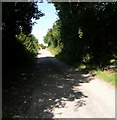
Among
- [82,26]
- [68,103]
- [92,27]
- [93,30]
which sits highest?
[82,26]

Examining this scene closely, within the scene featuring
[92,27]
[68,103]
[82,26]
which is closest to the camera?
[68,103]

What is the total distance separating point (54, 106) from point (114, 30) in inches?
366

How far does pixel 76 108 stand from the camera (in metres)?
4.86

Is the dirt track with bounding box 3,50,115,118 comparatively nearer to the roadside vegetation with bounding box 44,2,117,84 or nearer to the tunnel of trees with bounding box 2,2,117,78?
the roadside vegetation with bounding box 44,2,117,84

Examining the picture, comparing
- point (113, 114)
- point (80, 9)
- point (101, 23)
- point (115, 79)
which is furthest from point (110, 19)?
point (113, 114)

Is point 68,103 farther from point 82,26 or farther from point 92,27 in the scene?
point 82,26

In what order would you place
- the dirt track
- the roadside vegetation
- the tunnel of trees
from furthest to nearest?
1. the roadside vegetation
2. the tunnel of trees
3. the dirt track

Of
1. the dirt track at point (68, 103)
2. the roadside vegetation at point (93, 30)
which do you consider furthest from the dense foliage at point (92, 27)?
the dirt track at point (68, 103)

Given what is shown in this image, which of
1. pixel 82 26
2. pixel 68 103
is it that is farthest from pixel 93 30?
pixel 68 103

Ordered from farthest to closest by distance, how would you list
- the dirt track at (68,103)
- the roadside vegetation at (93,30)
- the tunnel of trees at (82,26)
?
the roadside vegetation at (93,30) → the tunnel of trees at (82,26) → the dirt track at (68,103)

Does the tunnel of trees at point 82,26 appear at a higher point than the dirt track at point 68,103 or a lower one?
higher

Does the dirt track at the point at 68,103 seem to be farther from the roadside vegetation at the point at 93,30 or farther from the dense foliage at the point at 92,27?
the dense foliage at the point at 92,27

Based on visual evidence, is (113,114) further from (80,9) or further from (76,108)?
(80,9)

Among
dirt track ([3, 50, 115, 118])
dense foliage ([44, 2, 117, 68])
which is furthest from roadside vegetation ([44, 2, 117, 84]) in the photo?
dirt track ([3, 50, 115, 118])
